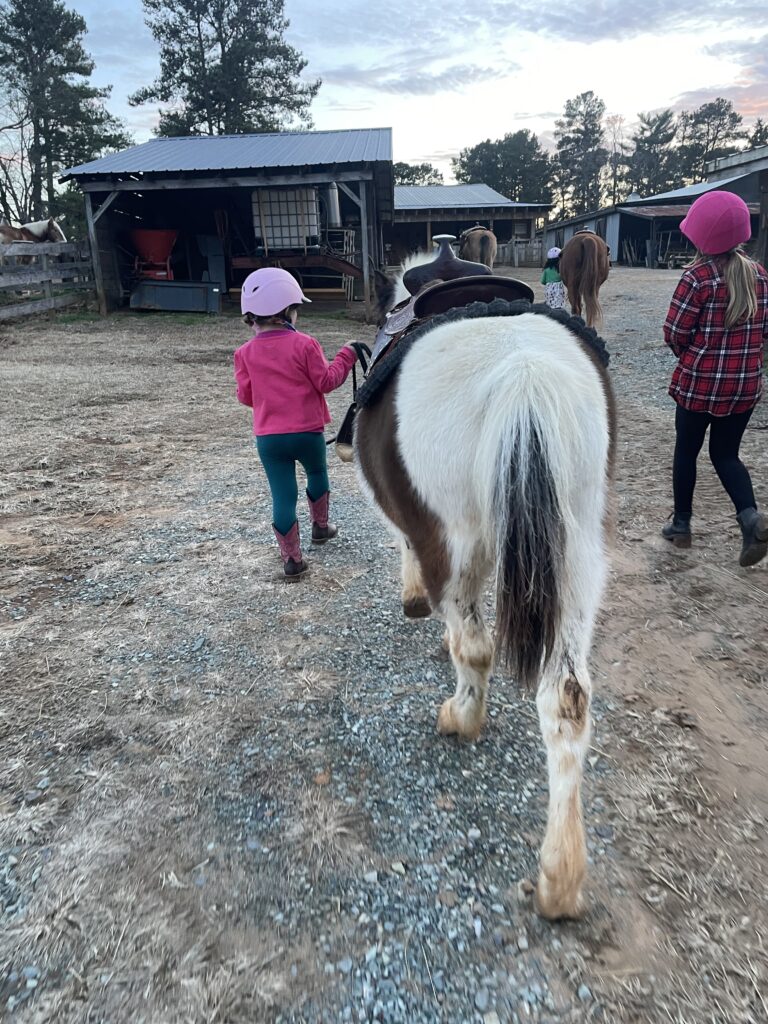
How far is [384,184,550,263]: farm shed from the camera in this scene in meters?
29.8

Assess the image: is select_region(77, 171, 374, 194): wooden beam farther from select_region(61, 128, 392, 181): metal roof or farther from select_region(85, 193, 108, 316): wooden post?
select_region(85, 193, 108, 316): wooden post

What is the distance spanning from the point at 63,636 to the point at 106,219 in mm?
16772

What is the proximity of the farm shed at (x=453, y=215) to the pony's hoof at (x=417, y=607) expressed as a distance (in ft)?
94.6

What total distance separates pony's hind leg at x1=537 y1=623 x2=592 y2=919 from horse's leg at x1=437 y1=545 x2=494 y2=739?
384 mm

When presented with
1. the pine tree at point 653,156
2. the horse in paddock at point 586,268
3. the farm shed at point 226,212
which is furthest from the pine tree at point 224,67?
the pine tree at point 653,156

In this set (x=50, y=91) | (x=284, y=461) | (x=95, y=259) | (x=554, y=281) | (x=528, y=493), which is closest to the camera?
(x=528, y=493)

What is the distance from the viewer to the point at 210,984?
4.74ft

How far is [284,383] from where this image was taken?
3.20 m

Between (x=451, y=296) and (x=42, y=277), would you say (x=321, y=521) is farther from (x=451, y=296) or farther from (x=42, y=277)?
(x=42, y=277)

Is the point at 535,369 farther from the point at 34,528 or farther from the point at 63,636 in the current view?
the point at 34,528

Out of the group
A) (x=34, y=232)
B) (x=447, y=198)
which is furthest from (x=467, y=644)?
(x=447, y=198)

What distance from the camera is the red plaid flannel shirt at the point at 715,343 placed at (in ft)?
10.6

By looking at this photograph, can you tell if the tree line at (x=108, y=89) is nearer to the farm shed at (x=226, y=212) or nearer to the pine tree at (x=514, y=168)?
the farm shed at (x=226, y=212)

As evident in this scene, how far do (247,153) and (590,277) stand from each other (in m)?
11.4
